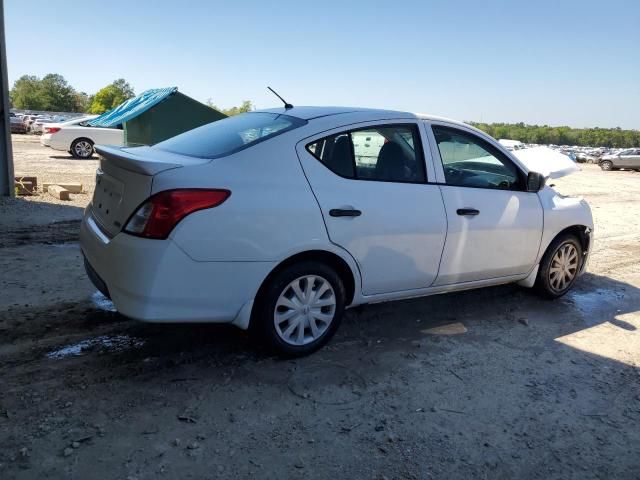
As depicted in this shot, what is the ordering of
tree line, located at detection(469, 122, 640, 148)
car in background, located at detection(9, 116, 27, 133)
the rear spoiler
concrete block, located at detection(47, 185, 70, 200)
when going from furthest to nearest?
1. tree line, located at detection(469, 122, 640, 148)
2. car in background, located at detection(9, 116, 27, 133)
3. concrete block, located at detection(47, 185, 70, 200)
4. the rear spoiler

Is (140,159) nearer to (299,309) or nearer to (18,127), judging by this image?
(299,309)

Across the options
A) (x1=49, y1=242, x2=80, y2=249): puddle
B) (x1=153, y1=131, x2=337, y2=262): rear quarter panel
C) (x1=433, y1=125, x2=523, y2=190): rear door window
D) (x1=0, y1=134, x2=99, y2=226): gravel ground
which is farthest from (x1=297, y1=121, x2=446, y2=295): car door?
(x1=0, y1=134, x2=99, y2=226): gravel ground

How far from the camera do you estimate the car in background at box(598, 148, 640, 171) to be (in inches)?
1224

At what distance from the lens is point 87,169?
14.5 meters

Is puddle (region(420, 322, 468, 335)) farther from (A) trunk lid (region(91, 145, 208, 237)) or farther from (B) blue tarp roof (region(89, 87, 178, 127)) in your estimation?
(B) blue tarp roof (region(89, 87, 178, 127))

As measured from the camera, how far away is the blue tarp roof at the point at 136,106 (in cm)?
903

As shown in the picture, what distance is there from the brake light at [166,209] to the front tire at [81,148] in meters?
16.0

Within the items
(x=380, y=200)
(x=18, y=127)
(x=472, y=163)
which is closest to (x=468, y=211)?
(x=472, y=163)

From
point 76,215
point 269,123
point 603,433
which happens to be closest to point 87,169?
point 76,215

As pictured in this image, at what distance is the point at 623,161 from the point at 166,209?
113ft

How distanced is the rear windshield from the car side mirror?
219 centimetres

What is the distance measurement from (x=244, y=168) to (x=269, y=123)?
0.72m

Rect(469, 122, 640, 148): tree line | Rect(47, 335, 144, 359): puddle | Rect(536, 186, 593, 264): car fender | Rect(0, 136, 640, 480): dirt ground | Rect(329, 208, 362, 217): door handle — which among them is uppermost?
Rect(469, 122, 640, 148): tree line

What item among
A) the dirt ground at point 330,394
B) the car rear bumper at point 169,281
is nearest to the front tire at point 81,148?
the dirt ground at point 330,394
